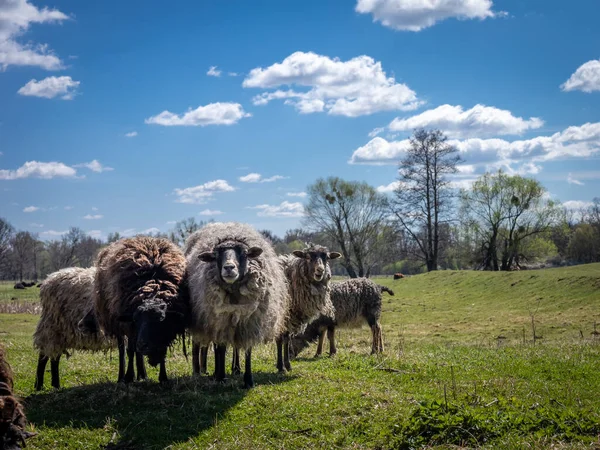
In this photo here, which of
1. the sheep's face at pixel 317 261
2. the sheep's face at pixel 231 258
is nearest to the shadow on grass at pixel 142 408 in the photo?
the sheep's face at pixel 231 258

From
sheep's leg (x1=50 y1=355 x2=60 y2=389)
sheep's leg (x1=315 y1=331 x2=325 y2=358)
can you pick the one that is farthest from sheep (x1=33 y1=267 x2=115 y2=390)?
sheep's leg (x1=315 y1=331 x2=325 y2=358)

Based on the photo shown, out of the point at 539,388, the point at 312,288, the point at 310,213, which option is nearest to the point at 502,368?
the point at 539,388

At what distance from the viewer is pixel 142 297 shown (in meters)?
8.62

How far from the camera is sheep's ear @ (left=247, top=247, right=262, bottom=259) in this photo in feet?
29.7

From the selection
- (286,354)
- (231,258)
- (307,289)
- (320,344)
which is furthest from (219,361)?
(320,344)

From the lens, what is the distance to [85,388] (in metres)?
8.90

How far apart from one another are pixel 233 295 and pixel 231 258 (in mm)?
666

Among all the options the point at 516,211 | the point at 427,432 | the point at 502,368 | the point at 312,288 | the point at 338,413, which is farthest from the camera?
the point at 516,211

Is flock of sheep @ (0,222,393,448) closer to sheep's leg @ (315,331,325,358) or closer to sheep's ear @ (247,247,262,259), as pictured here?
sheep's ear @ (247,247,262,259)

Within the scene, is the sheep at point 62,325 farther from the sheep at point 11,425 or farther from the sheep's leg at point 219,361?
the sheep at point 11,425

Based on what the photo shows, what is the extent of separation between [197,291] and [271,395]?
2.20m

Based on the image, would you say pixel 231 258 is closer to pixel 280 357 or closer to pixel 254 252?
pixel 254 252

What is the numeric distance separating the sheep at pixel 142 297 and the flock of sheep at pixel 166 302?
0.02 meters

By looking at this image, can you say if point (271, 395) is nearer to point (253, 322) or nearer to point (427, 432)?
point (253, 322)
